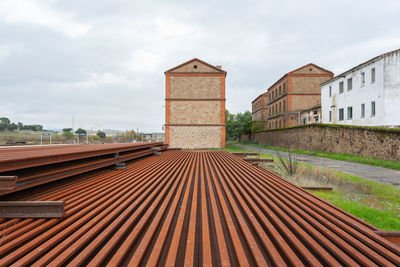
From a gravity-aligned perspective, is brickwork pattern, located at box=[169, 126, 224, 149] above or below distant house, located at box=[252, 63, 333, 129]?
below

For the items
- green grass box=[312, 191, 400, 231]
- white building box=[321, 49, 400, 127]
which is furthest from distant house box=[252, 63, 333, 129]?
green grass box=[312, 191, 400, 231]

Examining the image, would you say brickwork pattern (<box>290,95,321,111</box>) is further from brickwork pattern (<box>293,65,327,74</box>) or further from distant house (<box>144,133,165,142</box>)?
distant house (<box>144,133,165,142</box>)

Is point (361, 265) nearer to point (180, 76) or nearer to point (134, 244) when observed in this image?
point (134, 244)

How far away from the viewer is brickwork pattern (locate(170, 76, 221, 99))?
19438mm

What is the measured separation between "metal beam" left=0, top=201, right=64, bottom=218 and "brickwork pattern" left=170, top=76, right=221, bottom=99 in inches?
715

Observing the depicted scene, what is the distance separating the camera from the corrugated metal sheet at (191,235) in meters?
1.26

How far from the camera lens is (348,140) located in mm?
12281

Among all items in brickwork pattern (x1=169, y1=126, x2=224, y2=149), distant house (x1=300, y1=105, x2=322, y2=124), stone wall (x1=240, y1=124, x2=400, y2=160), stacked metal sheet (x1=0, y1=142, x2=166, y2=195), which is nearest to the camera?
stacked metal sheet (x1=0, y1=142, x2=166, y2=195)

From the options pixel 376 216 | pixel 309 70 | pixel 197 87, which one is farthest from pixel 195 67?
pixel 376 216

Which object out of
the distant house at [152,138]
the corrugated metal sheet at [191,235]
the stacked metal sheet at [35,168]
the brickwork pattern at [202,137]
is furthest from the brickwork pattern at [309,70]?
the stacked metal sheet at [35,168]

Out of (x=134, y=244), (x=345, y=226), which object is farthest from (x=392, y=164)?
(x=134, y=244)

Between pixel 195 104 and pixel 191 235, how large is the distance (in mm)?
18369

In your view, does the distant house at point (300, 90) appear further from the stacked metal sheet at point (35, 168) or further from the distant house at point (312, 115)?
the stacked metal sheet at point (35, 168)

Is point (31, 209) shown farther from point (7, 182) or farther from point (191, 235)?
point (191, 235)
